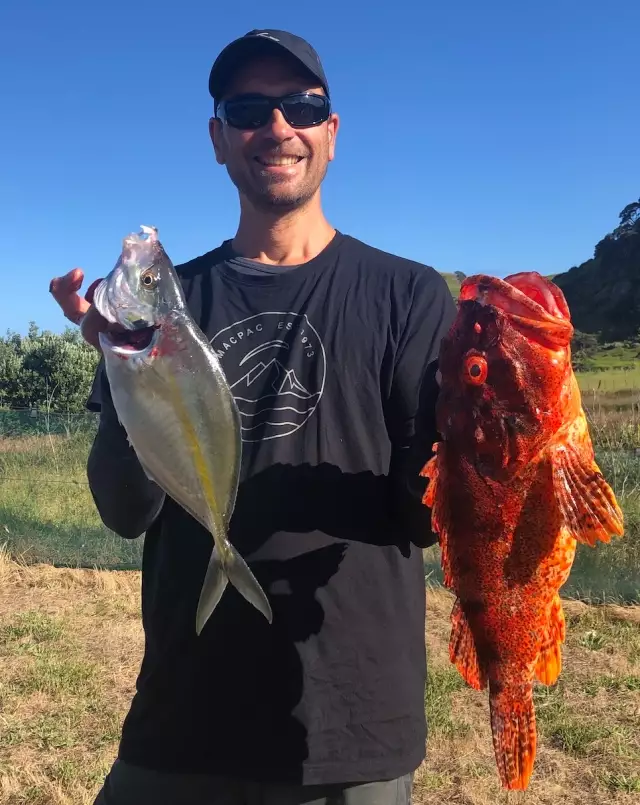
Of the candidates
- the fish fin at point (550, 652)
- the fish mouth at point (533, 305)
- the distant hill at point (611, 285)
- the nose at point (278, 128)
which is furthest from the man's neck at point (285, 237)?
the distant hill at point (611, 285)

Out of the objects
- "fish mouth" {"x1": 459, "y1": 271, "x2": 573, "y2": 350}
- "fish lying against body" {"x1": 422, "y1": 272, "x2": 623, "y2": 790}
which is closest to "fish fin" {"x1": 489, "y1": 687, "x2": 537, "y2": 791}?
"fish lying against body" {"x1": 422, "y1": 272, "x2": 623, "y2": 790}

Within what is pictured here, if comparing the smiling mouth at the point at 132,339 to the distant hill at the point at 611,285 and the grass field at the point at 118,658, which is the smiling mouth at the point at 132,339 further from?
the distant hill at the point at 611,285

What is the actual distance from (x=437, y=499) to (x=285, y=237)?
117cm

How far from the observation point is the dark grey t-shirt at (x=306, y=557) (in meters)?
2.16

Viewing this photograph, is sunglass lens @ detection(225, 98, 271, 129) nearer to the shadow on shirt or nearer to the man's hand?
the man's hand

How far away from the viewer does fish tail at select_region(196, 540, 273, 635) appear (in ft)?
6.27

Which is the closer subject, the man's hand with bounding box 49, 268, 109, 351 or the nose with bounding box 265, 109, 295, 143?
the man's hand with bounding box 49, 268, 109, 351

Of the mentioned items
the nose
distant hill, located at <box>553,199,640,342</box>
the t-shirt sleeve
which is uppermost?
distant hill, located at <box>553,199,640,342</box>

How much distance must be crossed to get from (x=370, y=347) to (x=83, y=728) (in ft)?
14.6

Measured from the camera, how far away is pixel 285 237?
8.49 feet

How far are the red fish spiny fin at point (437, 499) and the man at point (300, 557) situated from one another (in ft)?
0.26

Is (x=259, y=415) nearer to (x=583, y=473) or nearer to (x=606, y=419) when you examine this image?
(x=583, y=473)

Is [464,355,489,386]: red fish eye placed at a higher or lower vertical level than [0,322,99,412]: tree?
lower

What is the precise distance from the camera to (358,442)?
89.5 inches
